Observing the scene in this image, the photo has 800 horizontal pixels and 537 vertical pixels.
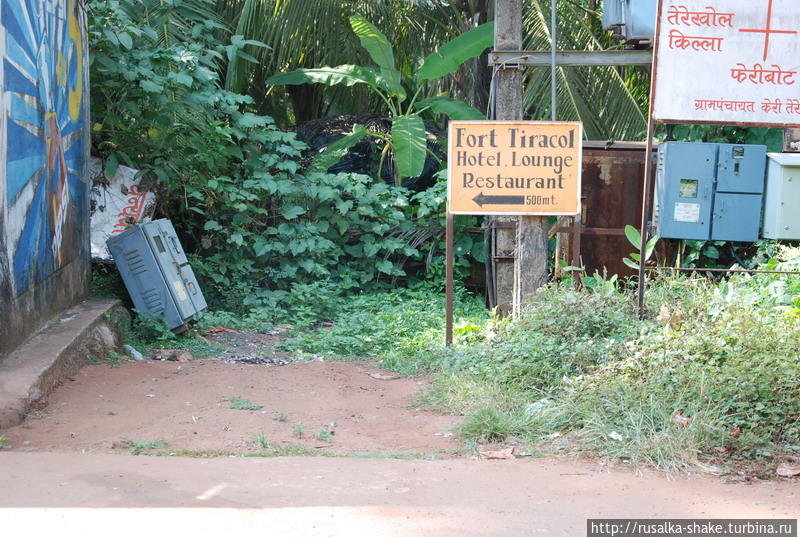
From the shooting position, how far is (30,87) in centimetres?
611

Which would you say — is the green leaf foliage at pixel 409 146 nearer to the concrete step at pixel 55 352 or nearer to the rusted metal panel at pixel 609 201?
the rusted metal panel at pixel 609 201

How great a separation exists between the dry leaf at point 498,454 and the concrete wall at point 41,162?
3.33 metres

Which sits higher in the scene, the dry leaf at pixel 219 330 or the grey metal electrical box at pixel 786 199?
the grey metal electrical box at pixel 786 199

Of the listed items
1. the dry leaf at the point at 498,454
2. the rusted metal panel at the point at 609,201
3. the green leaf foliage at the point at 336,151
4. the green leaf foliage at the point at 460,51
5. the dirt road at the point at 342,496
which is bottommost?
the dry leaf at the point at 498,454

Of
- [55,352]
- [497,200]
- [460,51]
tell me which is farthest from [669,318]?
[460,51]

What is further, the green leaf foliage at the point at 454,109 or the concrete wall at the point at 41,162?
the green leaf foliage at the point at 454,109

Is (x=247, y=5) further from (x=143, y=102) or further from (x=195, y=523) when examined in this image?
(x=195, y=523)

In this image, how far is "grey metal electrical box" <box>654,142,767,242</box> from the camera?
29.8 ft

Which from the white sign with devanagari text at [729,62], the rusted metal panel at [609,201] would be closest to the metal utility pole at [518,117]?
the white sign with devanagari text at [729,62]

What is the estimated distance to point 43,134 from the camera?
6.55m

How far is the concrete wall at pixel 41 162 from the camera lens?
5594 millimetres

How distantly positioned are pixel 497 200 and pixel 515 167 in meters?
0.32

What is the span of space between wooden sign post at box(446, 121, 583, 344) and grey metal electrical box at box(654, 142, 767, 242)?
8.65 ft

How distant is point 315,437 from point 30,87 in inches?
135
